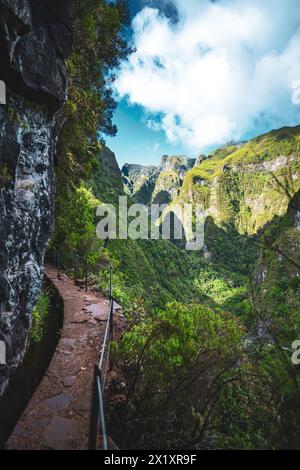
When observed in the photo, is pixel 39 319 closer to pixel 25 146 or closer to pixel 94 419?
pixel 25 146

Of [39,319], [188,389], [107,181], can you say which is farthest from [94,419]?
[107,181]

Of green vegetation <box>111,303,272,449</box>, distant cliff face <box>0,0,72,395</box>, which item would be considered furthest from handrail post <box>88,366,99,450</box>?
distant cliff face <box>0,0,72,395</box>

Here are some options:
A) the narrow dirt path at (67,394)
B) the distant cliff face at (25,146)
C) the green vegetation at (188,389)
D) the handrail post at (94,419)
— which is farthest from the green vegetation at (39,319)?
the handrail post at (94,419)

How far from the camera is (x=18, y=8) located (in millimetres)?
5371

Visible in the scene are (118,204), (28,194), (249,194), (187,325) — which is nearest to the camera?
(187,325)

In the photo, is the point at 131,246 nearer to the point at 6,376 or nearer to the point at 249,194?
the point at 6,376

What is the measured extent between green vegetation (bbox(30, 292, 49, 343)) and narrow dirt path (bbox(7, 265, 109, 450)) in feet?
2.31

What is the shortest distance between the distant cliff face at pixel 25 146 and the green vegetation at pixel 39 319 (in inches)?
36.5

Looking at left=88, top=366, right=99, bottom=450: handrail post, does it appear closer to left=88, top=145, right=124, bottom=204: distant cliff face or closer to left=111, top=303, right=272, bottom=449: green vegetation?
left=111, top=303, right=272, bottom=449: green vegetation

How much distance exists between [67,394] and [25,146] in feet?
17.6

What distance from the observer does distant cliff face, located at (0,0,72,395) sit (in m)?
5.41

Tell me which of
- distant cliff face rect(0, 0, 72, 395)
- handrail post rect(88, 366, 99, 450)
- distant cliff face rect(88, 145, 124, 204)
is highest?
distant cliff face rect(88, 145, 124, 204)
